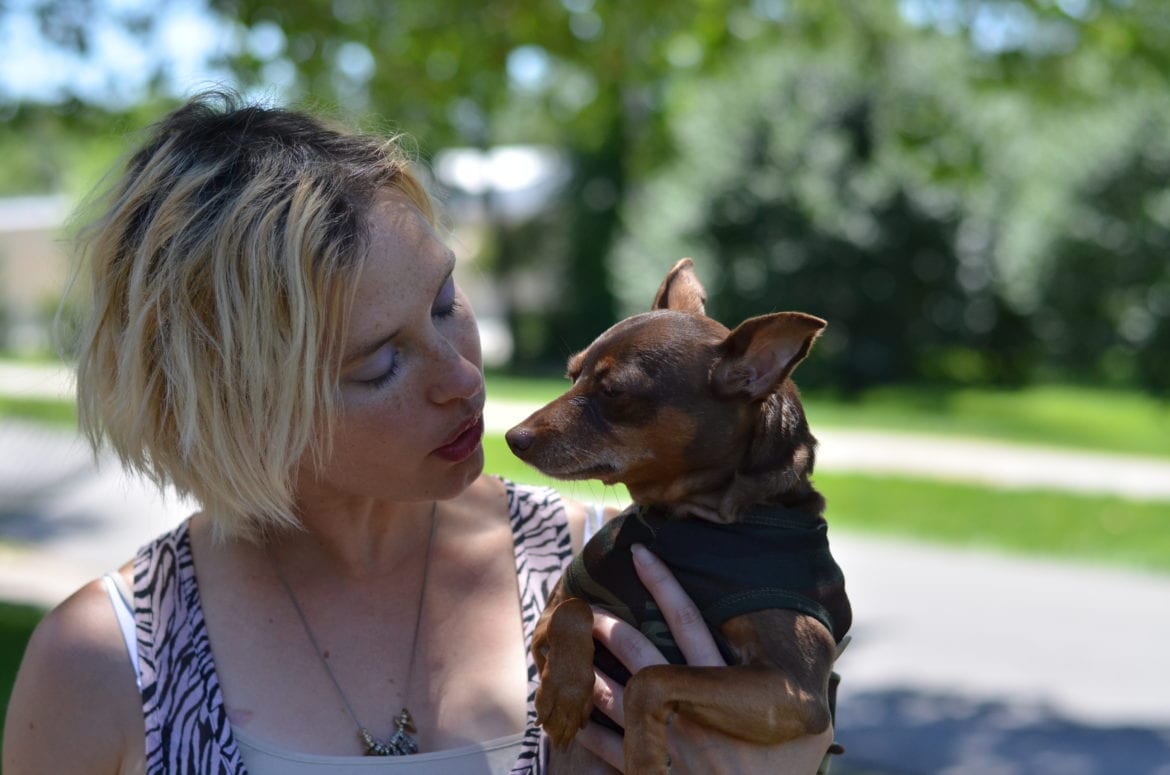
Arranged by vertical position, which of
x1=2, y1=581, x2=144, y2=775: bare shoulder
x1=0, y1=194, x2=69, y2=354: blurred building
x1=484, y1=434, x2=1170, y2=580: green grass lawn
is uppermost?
x1=0, y1=194, x2=69, y2=354: blurred building

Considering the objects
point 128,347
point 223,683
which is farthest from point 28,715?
point 128,347

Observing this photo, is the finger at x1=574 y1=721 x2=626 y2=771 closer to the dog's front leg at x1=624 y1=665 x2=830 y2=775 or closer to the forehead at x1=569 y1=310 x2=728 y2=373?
the dog's front leg at x1=624 y1=665 x2=830 y2=775

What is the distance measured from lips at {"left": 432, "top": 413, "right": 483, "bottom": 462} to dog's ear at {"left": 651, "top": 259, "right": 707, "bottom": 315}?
491 millimetres

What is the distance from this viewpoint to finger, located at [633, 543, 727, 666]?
2.19 m

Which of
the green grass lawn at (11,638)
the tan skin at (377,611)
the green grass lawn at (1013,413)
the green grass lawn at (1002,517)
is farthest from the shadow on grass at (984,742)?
the green grass lawn at (1013,413)

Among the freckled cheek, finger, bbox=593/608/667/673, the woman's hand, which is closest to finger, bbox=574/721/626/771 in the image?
the woman's hand

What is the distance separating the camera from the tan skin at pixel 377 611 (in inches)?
85.0

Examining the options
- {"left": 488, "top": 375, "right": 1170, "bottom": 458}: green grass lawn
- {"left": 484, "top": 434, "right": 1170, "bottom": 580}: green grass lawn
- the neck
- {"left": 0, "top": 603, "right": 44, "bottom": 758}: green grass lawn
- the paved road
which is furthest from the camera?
{"left": 488, "top": 375, "right": 1170, "bottom": 458}: green grass lawn

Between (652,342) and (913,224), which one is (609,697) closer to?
(652,342)

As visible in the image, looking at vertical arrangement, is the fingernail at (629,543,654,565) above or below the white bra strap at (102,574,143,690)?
above

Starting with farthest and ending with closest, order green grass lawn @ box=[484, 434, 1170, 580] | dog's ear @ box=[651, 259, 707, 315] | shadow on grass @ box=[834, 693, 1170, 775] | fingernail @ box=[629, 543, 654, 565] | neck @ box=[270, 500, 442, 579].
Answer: green grass lawn @ box=[484, 434, 1170, 580] < shadow on grass @ box=[834, 693, 1170, 775] < dog's ear @ box=[651, 259, 707, 315] < neck @ box=[270, 500, 442, 579] < fingernail @ box=[629, 543, 654, 565]

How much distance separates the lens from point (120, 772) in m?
2.16

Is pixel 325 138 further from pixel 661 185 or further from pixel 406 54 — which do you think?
pixel 661 185

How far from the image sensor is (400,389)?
2307 mm
